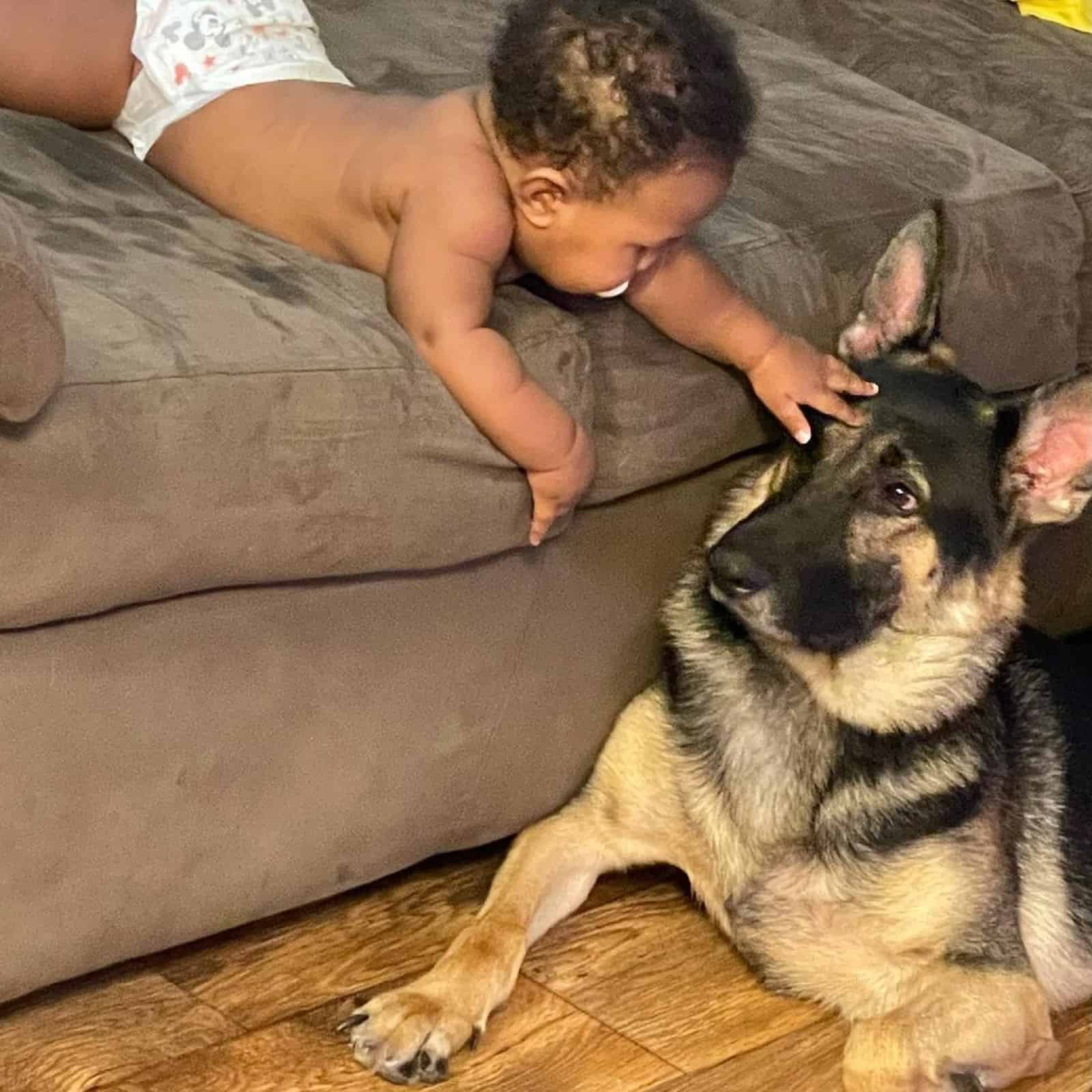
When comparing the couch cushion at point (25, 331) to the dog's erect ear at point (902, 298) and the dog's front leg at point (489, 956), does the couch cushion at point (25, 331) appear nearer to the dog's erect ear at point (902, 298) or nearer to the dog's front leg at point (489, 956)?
the dog's front leg at point (489, 956)

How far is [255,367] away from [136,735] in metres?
0.40

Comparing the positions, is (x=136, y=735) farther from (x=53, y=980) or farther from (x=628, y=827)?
(x=628, y=827)

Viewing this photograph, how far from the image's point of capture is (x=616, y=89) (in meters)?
1.77

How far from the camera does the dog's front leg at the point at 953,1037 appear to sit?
5.98 ft

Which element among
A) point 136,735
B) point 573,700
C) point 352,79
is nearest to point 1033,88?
point 352,79

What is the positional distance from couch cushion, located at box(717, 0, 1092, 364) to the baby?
772 millimetres

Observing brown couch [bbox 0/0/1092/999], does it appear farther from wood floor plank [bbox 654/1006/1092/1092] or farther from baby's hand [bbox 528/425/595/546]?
wood floor plank [bbox 654/1006/1092/1092]

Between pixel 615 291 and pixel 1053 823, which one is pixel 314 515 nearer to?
pixel 615 291

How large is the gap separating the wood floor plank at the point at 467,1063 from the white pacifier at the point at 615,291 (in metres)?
0.84

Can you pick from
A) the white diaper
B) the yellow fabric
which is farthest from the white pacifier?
the yellow fabric

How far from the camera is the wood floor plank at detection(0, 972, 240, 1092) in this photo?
1.75 meters

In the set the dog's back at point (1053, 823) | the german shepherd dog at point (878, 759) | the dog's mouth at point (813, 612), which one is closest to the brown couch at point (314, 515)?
the german shepherd dog at point (878, 759)

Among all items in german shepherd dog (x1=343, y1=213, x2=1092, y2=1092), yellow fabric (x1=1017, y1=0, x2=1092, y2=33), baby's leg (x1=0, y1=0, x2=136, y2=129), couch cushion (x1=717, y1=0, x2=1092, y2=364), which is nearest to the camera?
german shepherd dog (x1=343, y1=213, x2=1092, y2=1092)

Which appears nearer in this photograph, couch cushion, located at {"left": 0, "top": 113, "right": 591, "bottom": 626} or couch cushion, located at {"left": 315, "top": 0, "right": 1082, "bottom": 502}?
couch cushion, located at {"left": 0, "top": 113, "right": 591, "bottom": 626}
